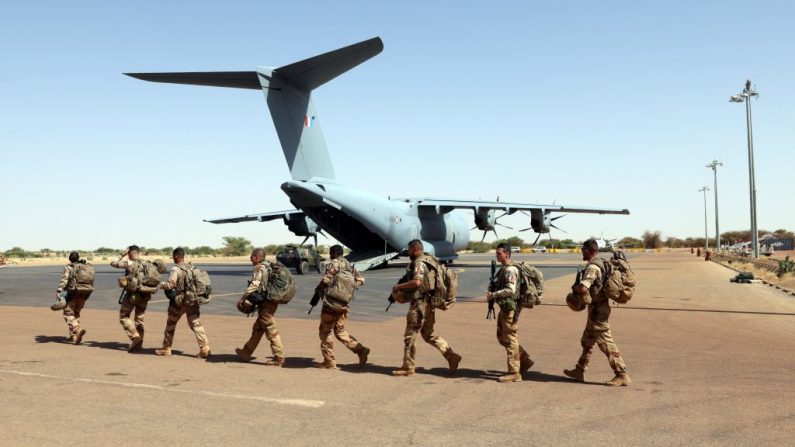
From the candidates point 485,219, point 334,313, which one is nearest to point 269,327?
point 334,313

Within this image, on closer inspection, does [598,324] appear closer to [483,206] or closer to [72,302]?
[72,302]

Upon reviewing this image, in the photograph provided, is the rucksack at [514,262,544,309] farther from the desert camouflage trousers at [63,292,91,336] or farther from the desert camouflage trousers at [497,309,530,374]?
the desert camouflage trousers at [63,292,91,336]

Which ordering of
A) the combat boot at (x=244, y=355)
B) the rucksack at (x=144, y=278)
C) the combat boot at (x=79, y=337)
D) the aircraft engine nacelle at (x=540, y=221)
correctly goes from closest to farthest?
the combat boot at (x=244, y=355)
the rucksack at (x=144, y=278)
the combat boot at (x=79, y=337)
the aircraft engine nacelle at (x=540, y=221)

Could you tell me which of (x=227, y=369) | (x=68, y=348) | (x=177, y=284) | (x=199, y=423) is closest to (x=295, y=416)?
(x=199, y=423)

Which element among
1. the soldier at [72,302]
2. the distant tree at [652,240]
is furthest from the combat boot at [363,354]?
the distant tree at [652,240]

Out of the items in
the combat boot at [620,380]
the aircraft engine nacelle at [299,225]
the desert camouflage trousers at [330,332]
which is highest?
the aircraft engine nacelle at [299,225]

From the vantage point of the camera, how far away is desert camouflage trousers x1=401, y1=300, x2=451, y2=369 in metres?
8.50

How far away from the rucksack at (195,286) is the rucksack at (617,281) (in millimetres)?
5905

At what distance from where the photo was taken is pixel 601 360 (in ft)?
31.8

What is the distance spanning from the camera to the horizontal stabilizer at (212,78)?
71.5ft

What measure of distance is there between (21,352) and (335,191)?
57.9 feet

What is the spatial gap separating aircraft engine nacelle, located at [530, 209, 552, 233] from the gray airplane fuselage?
532cm

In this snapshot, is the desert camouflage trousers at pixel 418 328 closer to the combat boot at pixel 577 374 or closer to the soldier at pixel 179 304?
the combat boot at pixel 577 374

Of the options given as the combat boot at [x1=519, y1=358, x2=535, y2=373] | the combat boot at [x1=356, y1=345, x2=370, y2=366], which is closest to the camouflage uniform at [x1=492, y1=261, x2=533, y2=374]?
the combat boot at [x1=519, y1=358, x2=535, y2=373]
